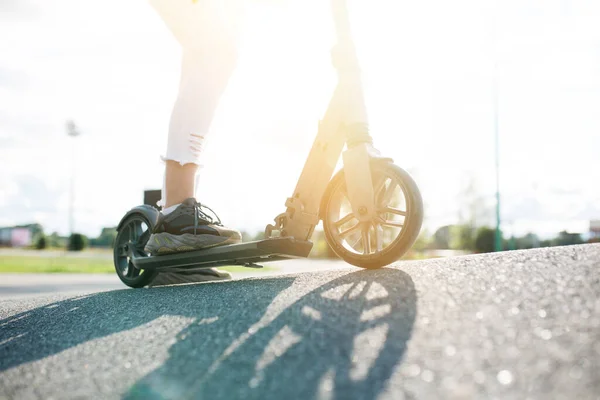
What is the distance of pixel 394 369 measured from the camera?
1304 mm

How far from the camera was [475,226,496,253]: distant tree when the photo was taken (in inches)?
1430

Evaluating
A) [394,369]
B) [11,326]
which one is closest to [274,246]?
[11,326]

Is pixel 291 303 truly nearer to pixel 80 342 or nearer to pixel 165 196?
pixel 80 342

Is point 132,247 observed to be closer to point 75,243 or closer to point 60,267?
point 60,267

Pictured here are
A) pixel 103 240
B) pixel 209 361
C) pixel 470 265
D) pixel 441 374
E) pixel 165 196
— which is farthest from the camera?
pixel 103 240

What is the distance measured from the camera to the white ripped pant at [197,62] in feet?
9.65

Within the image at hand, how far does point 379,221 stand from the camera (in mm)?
2473

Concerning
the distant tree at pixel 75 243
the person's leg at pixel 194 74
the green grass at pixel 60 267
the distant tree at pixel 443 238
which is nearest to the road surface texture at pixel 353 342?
the person's leg at pixel 194 74

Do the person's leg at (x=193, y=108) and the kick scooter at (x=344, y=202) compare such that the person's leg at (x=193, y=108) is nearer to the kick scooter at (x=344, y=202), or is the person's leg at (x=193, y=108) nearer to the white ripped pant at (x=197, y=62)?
the white ripped pant at (x=197, y=62)

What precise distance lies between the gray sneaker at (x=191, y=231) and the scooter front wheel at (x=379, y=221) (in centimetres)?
59

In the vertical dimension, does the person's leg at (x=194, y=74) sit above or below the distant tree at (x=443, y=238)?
above

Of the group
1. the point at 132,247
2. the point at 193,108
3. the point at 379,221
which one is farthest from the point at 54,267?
the point at 379,221

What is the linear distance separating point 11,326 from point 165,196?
103cm

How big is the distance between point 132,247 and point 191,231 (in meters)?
0.83
